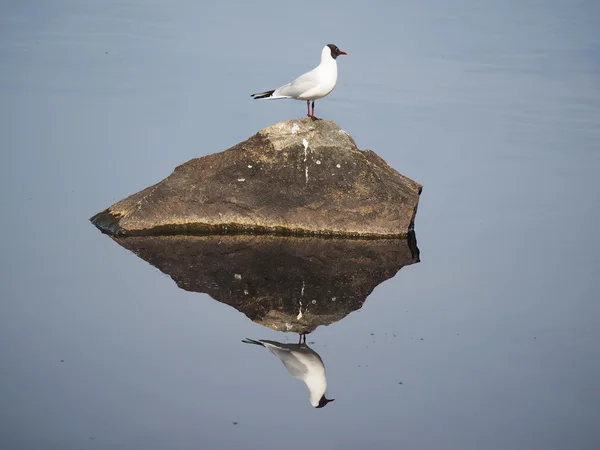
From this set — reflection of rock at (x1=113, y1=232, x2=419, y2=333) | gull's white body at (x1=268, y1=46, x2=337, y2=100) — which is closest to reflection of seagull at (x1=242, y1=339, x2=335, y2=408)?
reflection of rock at (x1=113, y1=232, x2=419, y2=333)

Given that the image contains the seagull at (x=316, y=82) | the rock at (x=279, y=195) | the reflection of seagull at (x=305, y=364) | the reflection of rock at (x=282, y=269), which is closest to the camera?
the reflection of seagull at (x=305, y=364)

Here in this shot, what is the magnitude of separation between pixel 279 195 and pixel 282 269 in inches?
54.7

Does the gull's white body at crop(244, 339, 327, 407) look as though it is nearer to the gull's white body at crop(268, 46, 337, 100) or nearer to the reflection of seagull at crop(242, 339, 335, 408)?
the reflection of seagull at crop(242, 339, 335, 408)

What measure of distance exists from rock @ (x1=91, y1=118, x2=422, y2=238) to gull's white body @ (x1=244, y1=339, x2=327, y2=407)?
2.89 meters

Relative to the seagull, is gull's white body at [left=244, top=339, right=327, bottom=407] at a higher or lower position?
lower

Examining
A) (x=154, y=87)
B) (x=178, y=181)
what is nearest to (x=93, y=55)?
(x=154, y=87)

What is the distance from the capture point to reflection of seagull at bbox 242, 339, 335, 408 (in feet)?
27.8

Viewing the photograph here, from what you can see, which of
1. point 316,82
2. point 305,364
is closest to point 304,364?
point 305,364

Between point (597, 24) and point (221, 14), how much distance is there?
810cm

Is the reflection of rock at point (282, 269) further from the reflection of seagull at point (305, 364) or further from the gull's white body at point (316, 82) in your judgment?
the gull's white body at point (316, 82)

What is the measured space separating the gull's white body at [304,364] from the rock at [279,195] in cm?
289

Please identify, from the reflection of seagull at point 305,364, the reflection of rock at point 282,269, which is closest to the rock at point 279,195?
the reflection of rock at point 282,269

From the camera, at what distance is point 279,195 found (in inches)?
480

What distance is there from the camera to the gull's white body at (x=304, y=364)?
8516mm
